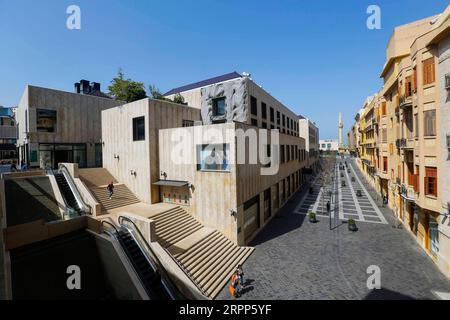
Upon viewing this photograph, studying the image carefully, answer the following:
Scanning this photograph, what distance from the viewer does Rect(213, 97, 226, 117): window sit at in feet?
89.2

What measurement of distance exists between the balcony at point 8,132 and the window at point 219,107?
3287cm

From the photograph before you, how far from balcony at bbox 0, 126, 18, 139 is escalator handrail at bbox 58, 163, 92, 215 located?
18.8 meters

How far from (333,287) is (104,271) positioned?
49.8ft

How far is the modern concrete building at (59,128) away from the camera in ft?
88.3

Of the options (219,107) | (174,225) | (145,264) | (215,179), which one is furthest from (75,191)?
(219,107)

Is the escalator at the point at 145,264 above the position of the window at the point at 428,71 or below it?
below

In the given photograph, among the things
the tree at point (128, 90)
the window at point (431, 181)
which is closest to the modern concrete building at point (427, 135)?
the window at point (431, 181)

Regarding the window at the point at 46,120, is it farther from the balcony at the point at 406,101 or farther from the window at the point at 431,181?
the window at the point at 431,181

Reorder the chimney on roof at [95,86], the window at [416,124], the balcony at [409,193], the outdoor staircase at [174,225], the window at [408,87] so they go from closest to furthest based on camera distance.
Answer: the outdoor staircase at [174,225] → the window at [416,124] → the balcony at [409,193] → the window at [408,87] → the chimney on roof at [95,86]

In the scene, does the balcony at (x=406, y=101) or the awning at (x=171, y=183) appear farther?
the awning at (x=171, y=183)

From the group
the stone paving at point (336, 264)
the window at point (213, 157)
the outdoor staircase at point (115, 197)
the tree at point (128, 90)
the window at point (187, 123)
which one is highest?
the tree at point (128, 90)

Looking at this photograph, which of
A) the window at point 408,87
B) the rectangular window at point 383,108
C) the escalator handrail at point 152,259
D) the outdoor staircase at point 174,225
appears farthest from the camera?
the rectangular window at point 383,108

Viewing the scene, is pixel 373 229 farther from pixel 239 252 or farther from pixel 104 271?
pixel 104 271

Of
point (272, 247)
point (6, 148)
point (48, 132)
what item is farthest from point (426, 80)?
point (6, 148)
